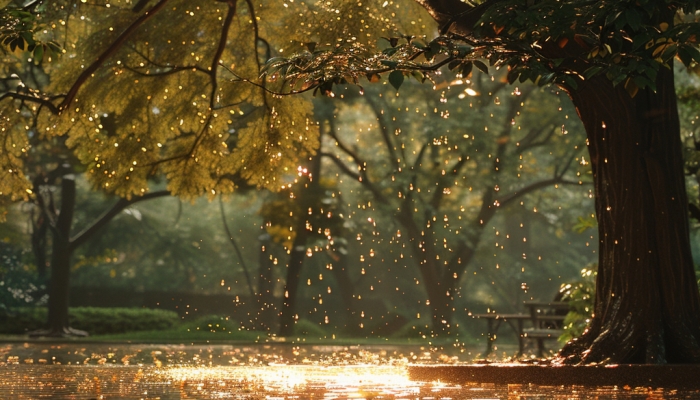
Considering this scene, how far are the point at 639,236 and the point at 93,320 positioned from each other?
26441mm

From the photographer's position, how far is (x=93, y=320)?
34906 mm

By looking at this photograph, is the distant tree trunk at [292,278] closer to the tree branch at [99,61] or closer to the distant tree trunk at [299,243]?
the distant tree trunk at [299,243]

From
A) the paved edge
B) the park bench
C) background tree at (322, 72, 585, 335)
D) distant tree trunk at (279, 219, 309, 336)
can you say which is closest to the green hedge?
distant tree trunk at (279, 219, 309, 336)

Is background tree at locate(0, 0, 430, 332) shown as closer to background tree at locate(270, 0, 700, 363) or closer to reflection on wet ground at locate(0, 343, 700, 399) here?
reflection on wet ground at locate(0, 343, 700, 399)

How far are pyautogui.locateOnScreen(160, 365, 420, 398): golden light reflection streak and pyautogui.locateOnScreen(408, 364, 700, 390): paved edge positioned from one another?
0.83 m

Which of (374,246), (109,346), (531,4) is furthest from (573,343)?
(374,246)

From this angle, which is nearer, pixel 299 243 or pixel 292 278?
pixel 299 243

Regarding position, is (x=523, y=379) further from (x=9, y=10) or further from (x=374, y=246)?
(x=374, y=246)

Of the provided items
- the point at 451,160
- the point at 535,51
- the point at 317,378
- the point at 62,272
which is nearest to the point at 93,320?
the point at 62,272

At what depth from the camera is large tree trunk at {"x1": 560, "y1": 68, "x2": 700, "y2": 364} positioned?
11.6 meters

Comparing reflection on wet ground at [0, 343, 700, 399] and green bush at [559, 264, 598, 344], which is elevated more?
green bush at [559, 264, 598, 344]

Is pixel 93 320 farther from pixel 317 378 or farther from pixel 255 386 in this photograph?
pixel 255 386

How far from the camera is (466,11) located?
38.5ft

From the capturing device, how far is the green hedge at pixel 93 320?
34719 mm
